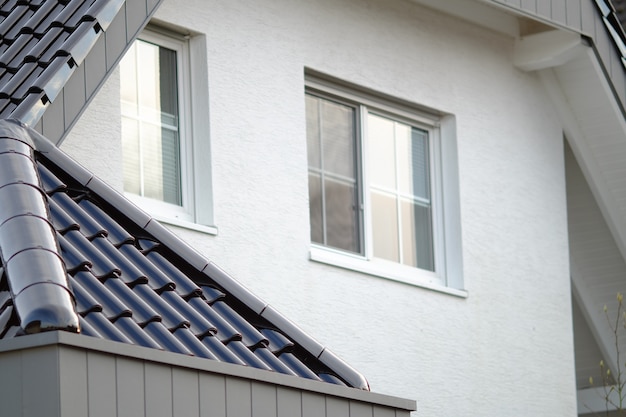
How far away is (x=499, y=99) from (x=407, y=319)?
102 inches

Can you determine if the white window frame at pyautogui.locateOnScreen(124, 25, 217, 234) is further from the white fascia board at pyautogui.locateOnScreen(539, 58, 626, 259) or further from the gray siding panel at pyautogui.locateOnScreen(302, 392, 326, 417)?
the white fascia board at pyautogui.locateOnScreen(539, 58, 626, 259)

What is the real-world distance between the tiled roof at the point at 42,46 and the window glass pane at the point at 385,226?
413 centimetres

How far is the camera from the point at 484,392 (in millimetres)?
12148

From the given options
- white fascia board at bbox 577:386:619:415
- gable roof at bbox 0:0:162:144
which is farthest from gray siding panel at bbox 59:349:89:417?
white fascia board at bbox 577:386:619:415

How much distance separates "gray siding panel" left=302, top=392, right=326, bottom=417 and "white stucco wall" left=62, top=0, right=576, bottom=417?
11.4ft

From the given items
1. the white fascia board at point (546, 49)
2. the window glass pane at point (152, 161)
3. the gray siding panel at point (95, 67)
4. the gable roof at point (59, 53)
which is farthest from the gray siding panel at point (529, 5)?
the gray siding panel at point (95, 67)

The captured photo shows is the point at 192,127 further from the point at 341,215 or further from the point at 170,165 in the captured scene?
the point at 341,215

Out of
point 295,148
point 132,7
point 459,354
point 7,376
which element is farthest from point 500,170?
point 7,376

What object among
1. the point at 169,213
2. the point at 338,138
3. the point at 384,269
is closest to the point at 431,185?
the point at 384,269

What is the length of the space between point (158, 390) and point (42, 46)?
3.10 metres

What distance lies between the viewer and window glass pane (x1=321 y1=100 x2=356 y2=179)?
37.6ft

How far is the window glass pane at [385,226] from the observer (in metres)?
11.8

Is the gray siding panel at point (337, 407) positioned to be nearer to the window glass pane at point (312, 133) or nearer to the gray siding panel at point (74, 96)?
the gray siding panel at point (74, 96)

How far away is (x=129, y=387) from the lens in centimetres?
521
